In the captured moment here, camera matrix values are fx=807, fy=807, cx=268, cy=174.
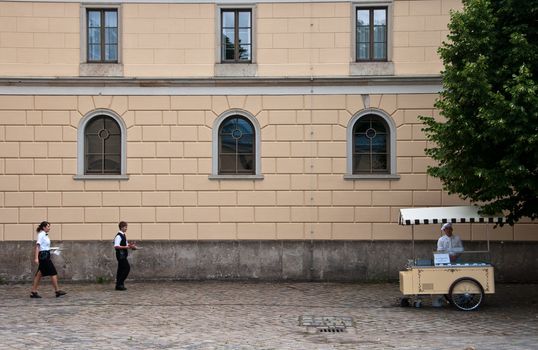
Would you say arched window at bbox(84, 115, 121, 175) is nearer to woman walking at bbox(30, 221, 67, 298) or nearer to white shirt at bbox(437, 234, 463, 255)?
woman walking at bbox(30, 221, 67, 298)

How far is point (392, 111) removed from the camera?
21984 millimetres

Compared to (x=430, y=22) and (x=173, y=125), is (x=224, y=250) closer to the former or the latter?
(x=173, y=125)

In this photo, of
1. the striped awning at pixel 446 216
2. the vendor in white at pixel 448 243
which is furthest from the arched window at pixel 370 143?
the striped awning at pixel 446 216

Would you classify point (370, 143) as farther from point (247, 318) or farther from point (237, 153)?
point (247, 318)

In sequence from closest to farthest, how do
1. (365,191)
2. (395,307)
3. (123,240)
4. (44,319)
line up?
1. (44,319)
2. (395,307)
3. (123,240)
4. (365,191)

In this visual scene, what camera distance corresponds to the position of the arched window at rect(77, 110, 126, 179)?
2209 centimetres

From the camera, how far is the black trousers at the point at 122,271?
A: 20.3 metres

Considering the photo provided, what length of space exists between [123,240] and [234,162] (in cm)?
386

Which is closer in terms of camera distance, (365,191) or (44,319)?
(44,319)

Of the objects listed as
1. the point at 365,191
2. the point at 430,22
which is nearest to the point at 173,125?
the point at 365,191

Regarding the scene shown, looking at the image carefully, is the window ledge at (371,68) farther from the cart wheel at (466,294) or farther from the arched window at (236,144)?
the cart wheel at (466,294)

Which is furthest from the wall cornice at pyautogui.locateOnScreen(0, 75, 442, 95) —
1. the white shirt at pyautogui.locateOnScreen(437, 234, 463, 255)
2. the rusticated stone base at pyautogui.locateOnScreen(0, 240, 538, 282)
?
the white shirt at pyautogui.locateOnScreen(437, 234, 463, 255)

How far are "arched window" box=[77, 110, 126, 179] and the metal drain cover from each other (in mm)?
8327

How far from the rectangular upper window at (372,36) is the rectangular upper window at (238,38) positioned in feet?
9.84
